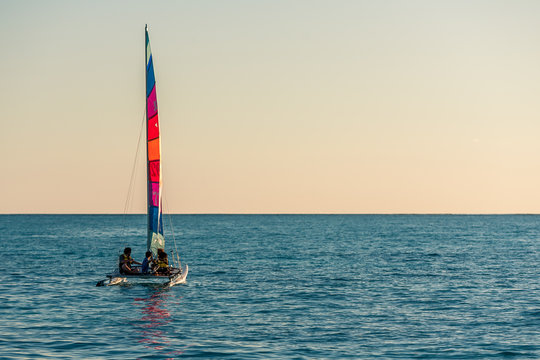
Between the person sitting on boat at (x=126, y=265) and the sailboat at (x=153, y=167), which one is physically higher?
the sailboat at (x=153, y=167)

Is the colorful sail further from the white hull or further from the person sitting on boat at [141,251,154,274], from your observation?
the person sitting on boat at [141,251,154,274]

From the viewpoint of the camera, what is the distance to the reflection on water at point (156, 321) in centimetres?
2530

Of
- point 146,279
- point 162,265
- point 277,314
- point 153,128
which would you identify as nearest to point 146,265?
point 146,279

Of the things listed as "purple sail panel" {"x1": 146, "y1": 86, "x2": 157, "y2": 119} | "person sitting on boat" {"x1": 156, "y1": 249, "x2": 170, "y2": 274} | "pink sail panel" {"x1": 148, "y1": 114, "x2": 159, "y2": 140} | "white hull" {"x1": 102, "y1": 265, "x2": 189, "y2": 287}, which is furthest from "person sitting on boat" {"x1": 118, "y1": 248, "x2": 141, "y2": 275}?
"purple sail panel" {"x1": 146, "y1": 86, "x2": 157, "y2": 119}

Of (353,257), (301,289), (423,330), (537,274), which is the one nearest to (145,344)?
(423,330)

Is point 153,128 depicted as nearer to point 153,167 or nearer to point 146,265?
point 153,167

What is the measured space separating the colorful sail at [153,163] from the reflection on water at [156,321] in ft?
11.2

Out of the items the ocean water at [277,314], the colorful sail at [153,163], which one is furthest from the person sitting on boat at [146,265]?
the colorful sail at [153,163]

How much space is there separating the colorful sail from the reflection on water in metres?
3.41

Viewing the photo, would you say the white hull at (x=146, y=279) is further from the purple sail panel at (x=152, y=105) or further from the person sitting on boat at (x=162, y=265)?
the purple sail panel at (x=152, y=105)

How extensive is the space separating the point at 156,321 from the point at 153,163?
13777 mm

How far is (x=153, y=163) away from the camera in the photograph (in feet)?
137

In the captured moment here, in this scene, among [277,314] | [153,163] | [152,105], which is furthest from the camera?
[152,105]

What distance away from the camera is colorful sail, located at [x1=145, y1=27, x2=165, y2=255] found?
41.6 m
